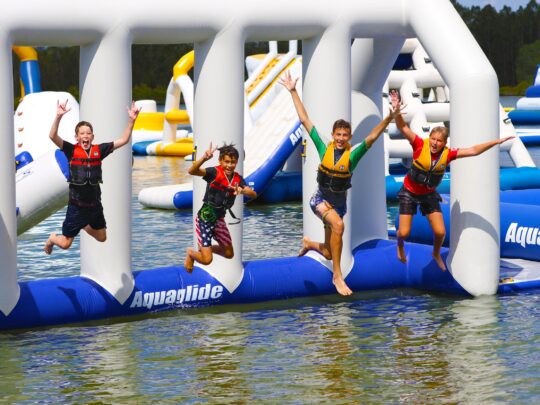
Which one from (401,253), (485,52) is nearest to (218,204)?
(401,253)

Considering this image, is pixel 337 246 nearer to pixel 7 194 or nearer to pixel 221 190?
pixel 221 190

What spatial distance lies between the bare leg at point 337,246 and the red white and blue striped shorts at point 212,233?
2.70 ft

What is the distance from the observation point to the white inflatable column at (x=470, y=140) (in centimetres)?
939

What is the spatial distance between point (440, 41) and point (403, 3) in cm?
51

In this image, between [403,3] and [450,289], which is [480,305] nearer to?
[450,289]

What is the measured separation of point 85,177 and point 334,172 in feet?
6.14

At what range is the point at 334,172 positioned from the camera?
9.19 m

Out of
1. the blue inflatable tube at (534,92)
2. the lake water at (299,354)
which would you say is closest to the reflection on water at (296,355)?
the lake water at (299,354)

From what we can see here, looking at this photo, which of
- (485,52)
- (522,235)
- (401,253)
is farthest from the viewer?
(485,52)

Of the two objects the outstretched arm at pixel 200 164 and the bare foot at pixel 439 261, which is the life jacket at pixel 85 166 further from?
the bare foot at pixel 439 261

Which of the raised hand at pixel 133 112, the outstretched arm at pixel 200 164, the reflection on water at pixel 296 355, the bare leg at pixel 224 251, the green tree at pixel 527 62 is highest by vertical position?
the green tree at pixel 527 62

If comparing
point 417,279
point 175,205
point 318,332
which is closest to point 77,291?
point 318,332

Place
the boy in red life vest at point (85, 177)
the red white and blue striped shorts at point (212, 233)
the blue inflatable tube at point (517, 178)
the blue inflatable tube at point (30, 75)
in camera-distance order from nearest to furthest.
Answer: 1. the boy in red life vest at point (85, 177)
2. the red white and blue striped shorts at point (212, 233)
3. the blue inflatable tube at point (517, 178)
4. the blue inflatable tube at point (30, 75)

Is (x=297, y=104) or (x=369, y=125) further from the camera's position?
(x=369, y=125)
